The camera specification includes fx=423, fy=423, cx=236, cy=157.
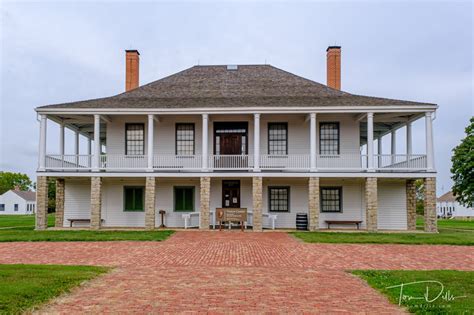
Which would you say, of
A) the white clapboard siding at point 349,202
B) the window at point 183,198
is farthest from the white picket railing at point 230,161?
the white clapboard siding at point 349,202

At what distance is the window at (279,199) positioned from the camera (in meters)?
22.9

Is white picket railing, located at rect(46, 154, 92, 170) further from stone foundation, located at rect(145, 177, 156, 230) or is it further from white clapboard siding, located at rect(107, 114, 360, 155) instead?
stone foundation, located at rect(145, 177, 156, 230)

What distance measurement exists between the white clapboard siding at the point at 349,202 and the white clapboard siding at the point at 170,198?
6.80 m

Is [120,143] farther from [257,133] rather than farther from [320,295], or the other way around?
[320,295]

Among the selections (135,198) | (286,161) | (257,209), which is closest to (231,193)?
(257,209)

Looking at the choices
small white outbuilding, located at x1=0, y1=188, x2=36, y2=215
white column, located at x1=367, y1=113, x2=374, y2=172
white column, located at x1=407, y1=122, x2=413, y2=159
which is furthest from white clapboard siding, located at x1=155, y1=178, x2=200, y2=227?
small white outbuilding, located at x1=0, y1=188, x2=36, y2=215

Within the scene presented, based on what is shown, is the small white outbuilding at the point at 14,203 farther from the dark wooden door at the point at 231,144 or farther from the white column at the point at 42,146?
the dark wooden door at the point at 231,144

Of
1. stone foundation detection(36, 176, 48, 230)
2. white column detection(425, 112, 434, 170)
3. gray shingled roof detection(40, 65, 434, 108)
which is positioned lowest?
stone foundation detection(36, 176, 48, 230)

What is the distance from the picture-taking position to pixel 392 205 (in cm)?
2316

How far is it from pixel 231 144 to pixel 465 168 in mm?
17637

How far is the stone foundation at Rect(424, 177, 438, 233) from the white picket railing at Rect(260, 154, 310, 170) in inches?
232

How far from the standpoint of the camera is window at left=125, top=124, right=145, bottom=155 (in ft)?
76.4

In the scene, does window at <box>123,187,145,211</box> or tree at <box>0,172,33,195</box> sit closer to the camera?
window at <box>123,187,145,211</box>

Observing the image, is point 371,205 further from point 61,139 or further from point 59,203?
point 61,139
